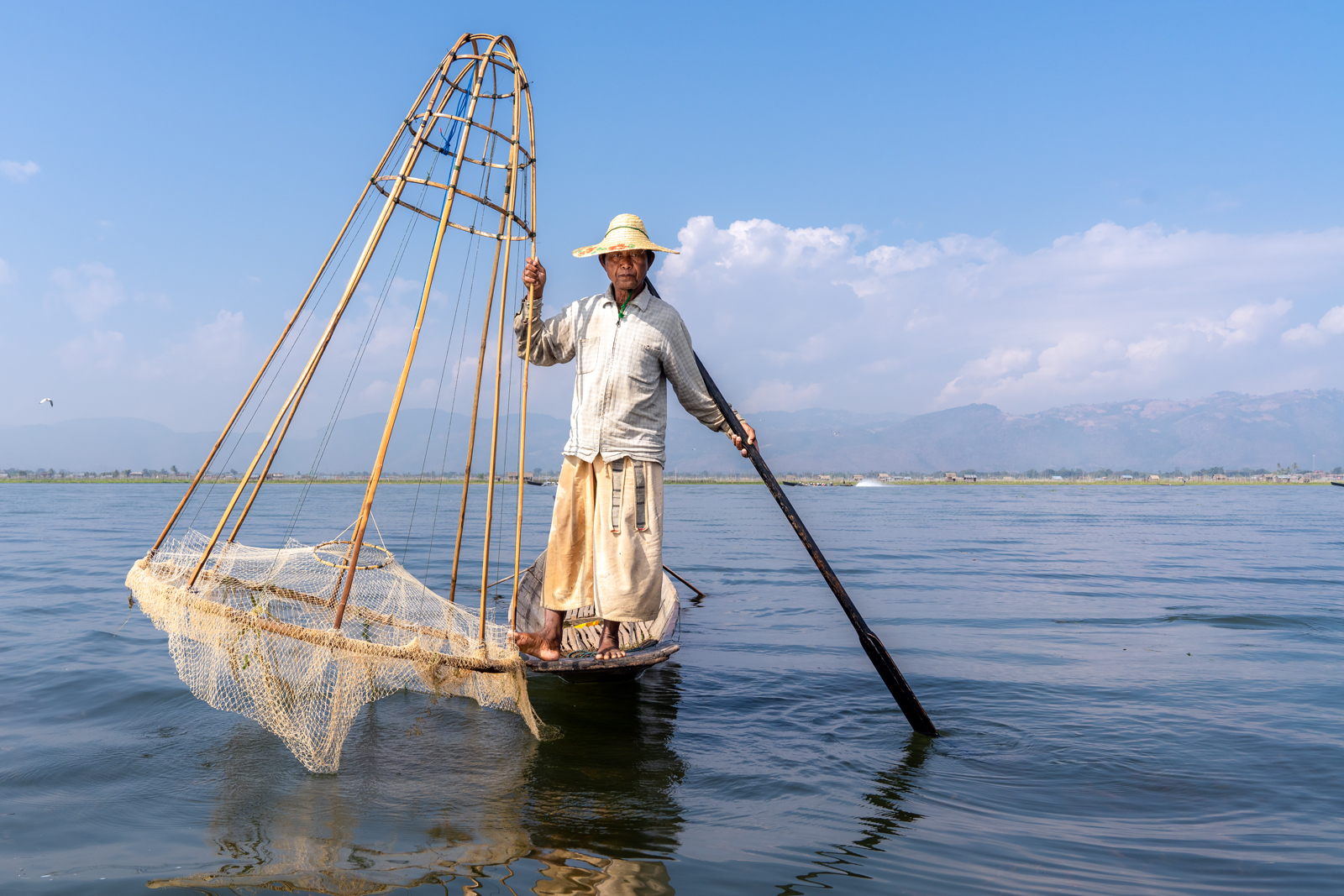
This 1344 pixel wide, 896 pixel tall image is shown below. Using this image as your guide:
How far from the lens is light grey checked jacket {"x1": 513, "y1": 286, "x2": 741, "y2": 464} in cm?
419

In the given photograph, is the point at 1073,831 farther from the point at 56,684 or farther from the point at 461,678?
the point at 56,684

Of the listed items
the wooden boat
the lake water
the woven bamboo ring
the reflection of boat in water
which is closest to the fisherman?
the reflection of boat in water

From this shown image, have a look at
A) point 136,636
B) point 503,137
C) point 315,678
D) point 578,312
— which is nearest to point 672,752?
point 315,678

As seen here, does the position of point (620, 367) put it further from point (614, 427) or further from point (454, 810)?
point (454, 810)

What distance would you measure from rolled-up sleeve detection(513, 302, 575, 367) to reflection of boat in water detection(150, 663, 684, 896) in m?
2.06

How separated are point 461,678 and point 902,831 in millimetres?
2004

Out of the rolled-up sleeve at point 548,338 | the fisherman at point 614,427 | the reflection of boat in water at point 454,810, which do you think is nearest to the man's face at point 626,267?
the fisherman at point 614,427

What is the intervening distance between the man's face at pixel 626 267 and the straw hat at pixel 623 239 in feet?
0.18

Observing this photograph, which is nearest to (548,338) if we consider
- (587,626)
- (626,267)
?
(626,267)

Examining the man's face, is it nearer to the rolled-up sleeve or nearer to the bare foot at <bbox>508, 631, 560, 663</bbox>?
the rolled-up sleeve

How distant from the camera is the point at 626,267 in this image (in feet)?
13.8

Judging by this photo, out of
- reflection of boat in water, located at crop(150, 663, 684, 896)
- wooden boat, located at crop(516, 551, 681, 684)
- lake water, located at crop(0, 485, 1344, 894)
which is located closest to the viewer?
reflection of boat in water, located at crop(150, 663, 684, 896)

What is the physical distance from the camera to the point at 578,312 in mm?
4367

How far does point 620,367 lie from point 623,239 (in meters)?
0.66
